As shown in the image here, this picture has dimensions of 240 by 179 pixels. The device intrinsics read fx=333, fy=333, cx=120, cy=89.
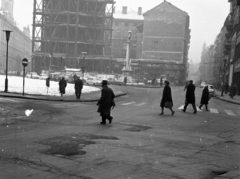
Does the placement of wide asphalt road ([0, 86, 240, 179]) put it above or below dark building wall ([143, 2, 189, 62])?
below

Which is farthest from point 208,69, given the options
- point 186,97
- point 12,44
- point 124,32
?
point 186,97

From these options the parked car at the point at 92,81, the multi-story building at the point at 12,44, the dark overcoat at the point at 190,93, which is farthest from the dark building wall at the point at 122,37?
the dark overcoat at the point at 190,93

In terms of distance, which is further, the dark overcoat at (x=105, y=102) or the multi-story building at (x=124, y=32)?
the multi-story building at (x=124, y=32)

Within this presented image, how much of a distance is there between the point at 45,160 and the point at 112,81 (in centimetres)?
5740

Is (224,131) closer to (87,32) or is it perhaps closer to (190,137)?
(190,137)

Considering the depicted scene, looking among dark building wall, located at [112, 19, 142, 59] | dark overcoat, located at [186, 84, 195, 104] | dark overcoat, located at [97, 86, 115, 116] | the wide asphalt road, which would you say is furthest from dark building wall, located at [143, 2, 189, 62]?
dark overcoat, located at [97, 86, 115, 116]

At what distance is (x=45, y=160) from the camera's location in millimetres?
6551

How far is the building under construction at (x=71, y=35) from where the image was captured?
80.4m

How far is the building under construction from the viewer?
8038cm

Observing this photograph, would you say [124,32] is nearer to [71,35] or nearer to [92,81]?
[71,35]

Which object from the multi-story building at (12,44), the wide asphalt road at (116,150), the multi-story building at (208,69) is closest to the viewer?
the wide asphalt road at (116,150)

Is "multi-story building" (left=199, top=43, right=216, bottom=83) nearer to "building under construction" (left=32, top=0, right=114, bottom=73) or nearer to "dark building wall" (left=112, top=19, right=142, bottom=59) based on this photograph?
"dark building wall" (left=112, top=19, right=142, bottom=59)

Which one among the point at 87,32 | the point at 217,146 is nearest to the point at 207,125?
the point at 217,146

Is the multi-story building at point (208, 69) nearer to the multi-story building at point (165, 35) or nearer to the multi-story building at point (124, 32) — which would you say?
the multi-story building at point (165, 35)
